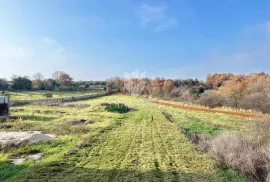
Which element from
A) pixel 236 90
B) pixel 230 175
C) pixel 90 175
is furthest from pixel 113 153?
pixel 236 90

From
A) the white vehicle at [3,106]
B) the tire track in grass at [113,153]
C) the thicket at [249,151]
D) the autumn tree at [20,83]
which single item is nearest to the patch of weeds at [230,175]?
the thicket at [249,151]

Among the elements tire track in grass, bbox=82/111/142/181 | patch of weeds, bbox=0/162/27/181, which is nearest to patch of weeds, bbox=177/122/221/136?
tire track in grass, bbox=82/111/142/181

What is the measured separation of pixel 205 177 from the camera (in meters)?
7.77

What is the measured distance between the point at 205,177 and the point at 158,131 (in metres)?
8.06

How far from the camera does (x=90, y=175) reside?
7.34 m

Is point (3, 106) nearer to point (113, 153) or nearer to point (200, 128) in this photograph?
point (113, 153)

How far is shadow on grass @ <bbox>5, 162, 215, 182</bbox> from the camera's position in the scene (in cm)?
693

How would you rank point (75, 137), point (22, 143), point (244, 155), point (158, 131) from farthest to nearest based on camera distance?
point (158, 131), point (75, 137), point (22, 143), point (244, 155)

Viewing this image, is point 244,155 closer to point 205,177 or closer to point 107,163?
point 205,177

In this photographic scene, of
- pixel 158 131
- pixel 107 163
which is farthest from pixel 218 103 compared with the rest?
pixel 107 163

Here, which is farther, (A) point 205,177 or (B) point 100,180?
(A) point 205,177

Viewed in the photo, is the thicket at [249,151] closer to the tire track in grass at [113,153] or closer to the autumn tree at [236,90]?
the tire track in grass at [113,153]

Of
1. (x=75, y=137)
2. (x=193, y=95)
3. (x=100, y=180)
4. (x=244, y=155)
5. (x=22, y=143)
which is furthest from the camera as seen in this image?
(x=193, y=95)

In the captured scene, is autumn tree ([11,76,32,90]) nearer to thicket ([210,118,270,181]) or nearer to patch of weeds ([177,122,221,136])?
patch of weeds ([177,122,221,136])
